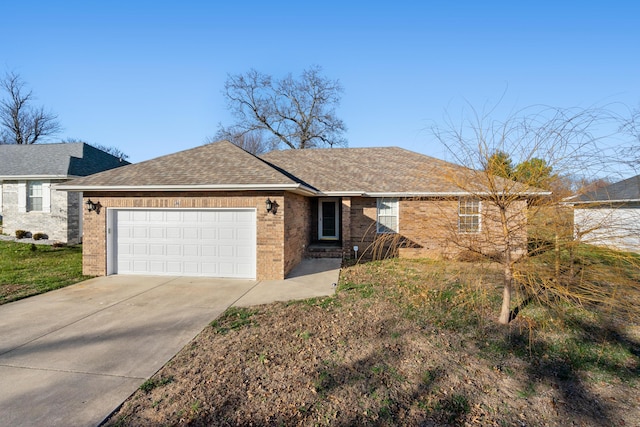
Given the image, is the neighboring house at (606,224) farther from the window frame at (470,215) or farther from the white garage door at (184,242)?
the white garage door at (184,242)

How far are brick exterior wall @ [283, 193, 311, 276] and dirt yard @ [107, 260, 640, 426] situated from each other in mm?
4046

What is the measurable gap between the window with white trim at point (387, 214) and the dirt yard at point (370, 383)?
24.6ft

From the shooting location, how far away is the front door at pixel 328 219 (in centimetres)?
1369

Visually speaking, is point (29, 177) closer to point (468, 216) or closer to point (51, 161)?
point (51, 161)

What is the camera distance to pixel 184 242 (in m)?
9.05

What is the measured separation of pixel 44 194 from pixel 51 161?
2.10 m

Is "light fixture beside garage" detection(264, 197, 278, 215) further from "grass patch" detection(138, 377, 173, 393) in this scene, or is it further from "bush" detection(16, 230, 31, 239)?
"bush" detection(16, 230, 31, 239)

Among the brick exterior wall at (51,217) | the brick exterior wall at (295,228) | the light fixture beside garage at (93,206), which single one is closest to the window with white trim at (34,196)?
the brick exterior wall at (51,217)

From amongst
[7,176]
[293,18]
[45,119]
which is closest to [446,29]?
[293,18]

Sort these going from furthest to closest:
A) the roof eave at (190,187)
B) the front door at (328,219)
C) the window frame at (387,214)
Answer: the front door at (328,219) < the window frame at (387,214) < the roof eave at (190,187)

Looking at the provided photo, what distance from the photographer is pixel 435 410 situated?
320cm

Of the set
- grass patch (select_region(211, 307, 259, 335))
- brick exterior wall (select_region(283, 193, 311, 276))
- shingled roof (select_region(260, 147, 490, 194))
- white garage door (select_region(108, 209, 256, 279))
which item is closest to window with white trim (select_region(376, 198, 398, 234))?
shingled roof (select_region(260, 147, 490, 194))

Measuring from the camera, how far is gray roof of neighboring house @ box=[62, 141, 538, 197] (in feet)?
23.9

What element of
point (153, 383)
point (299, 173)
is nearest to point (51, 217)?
point (299, 173)
